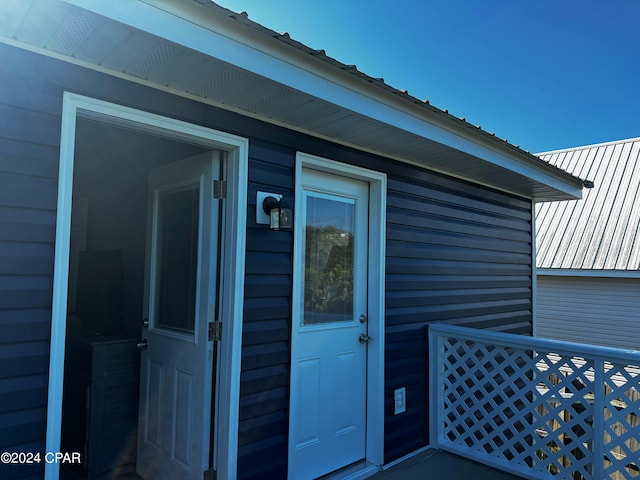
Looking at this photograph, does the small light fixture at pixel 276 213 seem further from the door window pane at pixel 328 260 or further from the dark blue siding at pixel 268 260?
the door window pane at pixel 328 260

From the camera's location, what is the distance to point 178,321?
104 inches

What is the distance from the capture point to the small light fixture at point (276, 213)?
236 cm

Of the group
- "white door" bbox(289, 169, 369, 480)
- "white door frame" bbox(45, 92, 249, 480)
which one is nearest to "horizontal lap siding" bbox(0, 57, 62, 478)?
"white door frame" bbox(45, 92, 249, 480)

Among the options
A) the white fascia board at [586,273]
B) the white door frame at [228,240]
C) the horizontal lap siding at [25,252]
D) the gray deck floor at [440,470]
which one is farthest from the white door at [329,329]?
A: the white fascia board at [586,273]

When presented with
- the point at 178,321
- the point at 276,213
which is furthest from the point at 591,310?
the point at 178,321

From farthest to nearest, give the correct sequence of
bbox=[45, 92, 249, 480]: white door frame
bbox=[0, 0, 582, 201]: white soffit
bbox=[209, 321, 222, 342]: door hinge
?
bbox=[209, 321, 222, 342]: door hinge
bbox=[45, 92, 249, 480]: white door frame
bbox=[0, 0, 582, 201]: white soffit

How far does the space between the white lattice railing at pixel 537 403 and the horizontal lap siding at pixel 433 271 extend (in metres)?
0.18

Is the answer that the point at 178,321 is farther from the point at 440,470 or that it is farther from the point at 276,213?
the point at 440,470

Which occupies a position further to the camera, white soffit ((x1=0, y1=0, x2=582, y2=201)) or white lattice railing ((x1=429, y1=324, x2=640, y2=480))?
white lattice railing ((x1=429, y1=324, x2=640, y2=480))

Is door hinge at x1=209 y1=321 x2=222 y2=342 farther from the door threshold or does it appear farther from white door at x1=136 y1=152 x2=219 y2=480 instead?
the door threshold

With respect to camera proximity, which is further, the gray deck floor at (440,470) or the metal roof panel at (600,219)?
the metal roof panel at (600,219)

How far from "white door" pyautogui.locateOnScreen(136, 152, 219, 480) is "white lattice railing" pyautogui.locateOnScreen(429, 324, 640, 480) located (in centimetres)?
197

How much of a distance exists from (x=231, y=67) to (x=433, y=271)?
2.50 metres

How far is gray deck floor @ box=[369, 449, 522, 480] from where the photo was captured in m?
2.91
